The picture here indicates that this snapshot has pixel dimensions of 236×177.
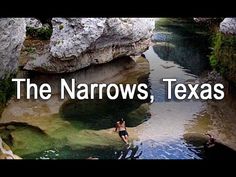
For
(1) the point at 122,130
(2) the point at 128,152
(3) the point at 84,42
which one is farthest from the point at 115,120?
(3) the point at 84,42

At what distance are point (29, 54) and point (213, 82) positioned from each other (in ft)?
20.2

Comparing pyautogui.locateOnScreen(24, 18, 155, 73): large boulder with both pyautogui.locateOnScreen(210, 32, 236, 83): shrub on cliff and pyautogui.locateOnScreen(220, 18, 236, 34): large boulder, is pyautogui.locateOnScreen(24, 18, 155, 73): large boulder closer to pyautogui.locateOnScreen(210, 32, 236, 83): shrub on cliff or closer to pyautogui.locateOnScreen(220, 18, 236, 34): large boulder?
pyautogui.locateOnScreen(210, 32, 236, 83): shrub on cliff

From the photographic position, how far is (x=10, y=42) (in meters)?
10.5

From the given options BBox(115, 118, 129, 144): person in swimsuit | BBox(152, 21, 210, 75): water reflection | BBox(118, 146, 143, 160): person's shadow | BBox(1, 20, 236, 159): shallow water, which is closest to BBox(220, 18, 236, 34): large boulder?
BBox(1, 20, 236, 159): shallow water

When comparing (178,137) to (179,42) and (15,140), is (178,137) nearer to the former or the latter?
(15,140)

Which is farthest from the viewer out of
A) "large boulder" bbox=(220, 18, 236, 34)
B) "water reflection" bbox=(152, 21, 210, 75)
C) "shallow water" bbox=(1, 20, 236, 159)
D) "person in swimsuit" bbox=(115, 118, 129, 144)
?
"water reflection" bbox=(152, 21, 210, 75)

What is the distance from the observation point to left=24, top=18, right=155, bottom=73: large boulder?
1402 centimetres

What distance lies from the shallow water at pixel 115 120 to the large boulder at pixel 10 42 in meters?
1.98

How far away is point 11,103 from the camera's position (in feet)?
44.2

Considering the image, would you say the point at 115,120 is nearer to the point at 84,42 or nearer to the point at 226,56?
the point at 84,42

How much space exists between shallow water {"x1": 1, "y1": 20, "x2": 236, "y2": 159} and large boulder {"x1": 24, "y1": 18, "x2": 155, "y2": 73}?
533mm

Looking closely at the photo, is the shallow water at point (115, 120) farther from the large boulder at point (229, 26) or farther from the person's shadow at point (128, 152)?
the large boulder at point (229, 26)
